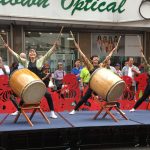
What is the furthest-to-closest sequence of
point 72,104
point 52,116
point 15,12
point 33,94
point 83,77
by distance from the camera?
point 15,12, point 83,77, point 72,104, point 52,116, point 33,94

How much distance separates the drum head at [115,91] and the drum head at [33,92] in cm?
146

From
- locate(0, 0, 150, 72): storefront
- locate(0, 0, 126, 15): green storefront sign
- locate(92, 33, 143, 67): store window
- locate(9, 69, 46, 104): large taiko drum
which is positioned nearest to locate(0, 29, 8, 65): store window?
locate(0, 0, 150, 72): storefront

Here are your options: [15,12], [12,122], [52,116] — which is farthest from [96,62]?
[15,12]

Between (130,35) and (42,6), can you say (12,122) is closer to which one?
(42,6)

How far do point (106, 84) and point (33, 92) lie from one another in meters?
1.65

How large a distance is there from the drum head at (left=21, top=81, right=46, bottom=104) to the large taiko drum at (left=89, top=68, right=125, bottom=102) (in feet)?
4.16

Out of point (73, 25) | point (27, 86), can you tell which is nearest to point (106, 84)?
point (27, 86)

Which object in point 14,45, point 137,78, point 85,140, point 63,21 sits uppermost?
point 63,21

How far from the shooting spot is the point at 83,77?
11641 millimetres

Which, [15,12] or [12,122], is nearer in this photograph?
[12,122]

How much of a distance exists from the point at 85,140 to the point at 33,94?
4.95ft

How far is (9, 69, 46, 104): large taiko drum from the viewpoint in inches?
299

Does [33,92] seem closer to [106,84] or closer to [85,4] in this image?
[106,84]

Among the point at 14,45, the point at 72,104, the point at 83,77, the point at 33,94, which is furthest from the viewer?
the point at 14,45
